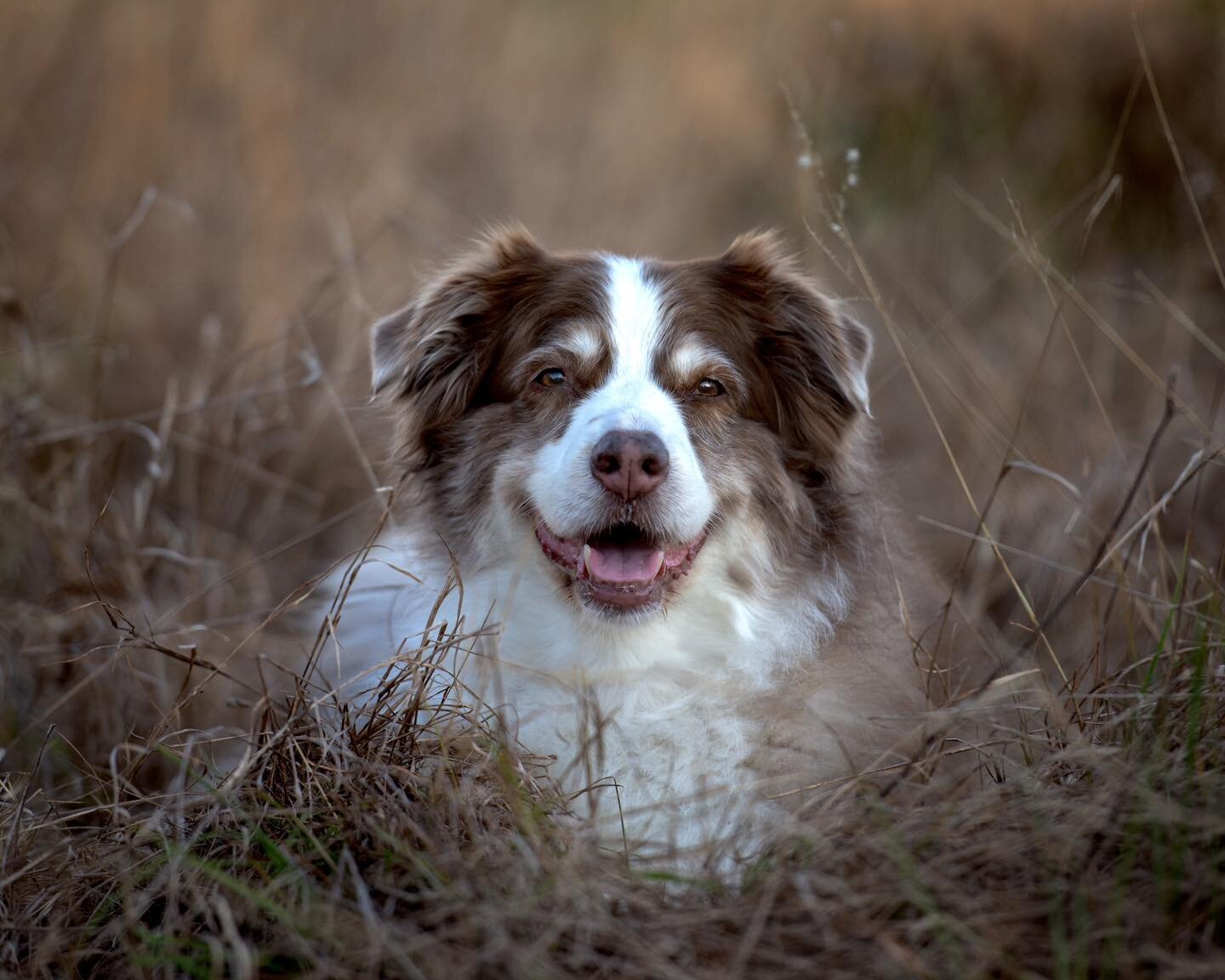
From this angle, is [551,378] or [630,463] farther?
[551,378]

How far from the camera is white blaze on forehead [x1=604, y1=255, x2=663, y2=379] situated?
3.36 metres

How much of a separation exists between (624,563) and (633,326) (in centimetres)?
70

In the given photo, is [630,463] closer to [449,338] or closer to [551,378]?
[551,378]

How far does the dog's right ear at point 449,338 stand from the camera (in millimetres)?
3602

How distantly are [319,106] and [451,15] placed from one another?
1592mm

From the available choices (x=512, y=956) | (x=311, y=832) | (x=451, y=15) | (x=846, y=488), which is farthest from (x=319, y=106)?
(x=512, y=956)

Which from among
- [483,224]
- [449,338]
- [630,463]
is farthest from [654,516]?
[483,224]

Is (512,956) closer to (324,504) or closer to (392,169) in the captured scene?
(324,504)

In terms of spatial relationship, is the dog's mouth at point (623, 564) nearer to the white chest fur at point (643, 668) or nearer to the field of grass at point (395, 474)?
the white chest fur at point (643, 668)

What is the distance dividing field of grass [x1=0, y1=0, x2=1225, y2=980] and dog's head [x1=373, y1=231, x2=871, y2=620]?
0.28 metres

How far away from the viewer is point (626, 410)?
317cm

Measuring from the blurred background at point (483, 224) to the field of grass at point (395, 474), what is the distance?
0.04 m

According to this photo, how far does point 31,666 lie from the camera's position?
4035 millimetres

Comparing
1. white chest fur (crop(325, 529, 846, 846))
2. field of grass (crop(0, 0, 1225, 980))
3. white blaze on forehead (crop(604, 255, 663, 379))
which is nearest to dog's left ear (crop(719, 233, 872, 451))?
field of grass (crop(0, 0, 1225, 980))
